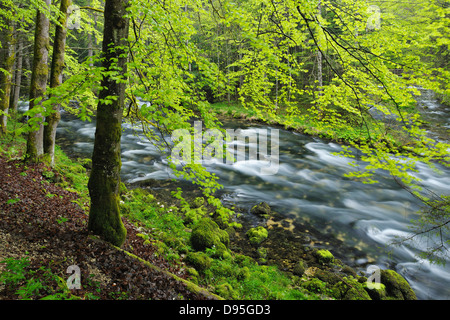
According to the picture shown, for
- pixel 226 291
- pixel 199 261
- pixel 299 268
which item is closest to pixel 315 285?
pixel 299 268

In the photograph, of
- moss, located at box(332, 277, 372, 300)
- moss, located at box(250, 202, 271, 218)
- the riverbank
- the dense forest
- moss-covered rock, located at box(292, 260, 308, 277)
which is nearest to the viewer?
the dense forest

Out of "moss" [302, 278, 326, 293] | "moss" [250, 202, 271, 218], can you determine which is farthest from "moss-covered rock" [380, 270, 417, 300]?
"moss" [250, 202, 271, 218]

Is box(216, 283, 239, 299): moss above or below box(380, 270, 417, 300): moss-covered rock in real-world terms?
above

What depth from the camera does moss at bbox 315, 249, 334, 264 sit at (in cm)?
709

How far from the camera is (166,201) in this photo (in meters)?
9.50

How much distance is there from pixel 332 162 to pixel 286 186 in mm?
4485

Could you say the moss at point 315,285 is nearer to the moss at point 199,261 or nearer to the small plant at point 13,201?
the moss at point 199,261

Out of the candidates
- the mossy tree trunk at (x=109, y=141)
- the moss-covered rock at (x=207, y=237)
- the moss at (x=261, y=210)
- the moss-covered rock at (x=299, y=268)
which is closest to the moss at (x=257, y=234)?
the moss-covered rock at (x=207, y=237)

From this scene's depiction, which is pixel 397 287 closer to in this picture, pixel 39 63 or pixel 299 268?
pixel 299 268

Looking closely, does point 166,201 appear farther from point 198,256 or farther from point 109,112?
point 109,112

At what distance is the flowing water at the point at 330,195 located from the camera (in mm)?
7324

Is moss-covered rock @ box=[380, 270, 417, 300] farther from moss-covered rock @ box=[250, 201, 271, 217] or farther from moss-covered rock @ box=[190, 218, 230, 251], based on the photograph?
moss-covered rock @ box=[190, 218, 230, 251]

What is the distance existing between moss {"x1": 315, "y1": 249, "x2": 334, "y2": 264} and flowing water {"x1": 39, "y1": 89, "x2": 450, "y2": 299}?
61 cm
